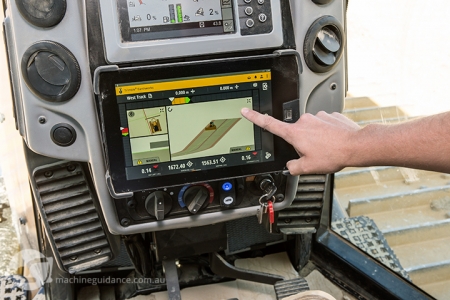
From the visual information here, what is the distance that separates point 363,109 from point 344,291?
1091 mm

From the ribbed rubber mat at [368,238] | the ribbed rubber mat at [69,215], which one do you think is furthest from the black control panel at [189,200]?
the ribbed rubber mat at [368,238]

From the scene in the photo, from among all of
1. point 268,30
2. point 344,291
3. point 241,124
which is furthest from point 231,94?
point 344,291

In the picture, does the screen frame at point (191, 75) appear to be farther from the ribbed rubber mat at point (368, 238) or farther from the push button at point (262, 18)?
the ribbed rubber mat at point (368, 238)

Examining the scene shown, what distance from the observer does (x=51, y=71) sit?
3.59ft

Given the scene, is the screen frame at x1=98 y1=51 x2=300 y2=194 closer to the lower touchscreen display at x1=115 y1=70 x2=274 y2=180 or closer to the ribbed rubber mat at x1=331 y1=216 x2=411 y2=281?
the lower touchscreen display at x1=115 y1=70 x2=274 y2=180

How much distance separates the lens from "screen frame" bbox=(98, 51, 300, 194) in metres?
1.10

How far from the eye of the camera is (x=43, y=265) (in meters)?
1.62

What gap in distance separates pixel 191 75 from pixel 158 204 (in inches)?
14.1

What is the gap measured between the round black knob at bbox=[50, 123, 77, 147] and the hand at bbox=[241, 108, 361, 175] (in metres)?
0.44

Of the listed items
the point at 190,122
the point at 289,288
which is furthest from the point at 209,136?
the point at 289,288

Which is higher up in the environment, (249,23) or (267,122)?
(249,23)

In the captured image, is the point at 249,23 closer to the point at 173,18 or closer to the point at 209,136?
the point at 173,18

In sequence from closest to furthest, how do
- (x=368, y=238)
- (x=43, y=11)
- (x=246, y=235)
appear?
(x=43, y=11)
(x=246, y=235)
(x=368, y=238)

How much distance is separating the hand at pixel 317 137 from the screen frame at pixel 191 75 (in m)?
0.08
